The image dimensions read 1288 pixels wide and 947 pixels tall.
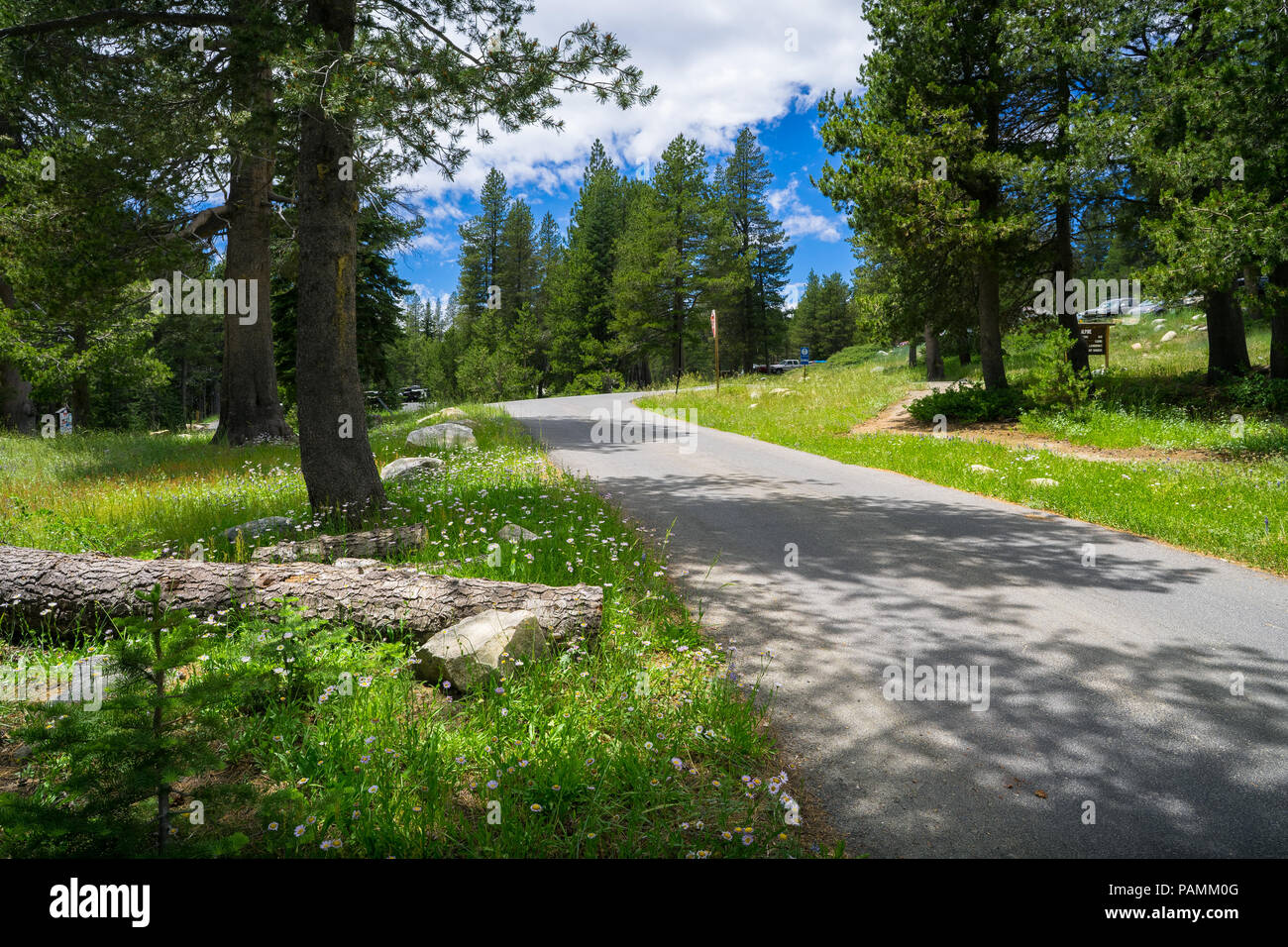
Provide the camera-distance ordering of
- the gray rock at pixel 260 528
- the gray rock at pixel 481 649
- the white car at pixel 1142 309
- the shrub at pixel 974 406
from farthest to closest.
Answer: the white car at pixel 1142 309, the shrub at pixel 974 406, the gray rock at pixel 260 528, the gray rock at pixel 481 649

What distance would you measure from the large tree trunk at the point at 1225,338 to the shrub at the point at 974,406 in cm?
464

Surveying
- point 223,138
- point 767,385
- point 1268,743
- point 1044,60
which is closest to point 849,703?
point 1268,743

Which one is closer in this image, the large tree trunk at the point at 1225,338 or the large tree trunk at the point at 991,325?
the large tree trunk at the point at 1225,338

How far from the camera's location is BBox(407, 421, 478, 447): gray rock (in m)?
14.0

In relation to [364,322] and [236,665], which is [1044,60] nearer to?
[236,665]

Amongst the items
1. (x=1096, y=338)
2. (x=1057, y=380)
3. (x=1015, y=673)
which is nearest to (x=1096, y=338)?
(x=1096, y=338)

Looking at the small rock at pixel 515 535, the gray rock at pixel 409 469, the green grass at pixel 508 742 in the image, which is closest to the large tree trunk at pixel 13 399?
the gray rock at pixel 409 469

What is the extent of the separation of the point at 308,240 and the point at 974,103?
17.4m

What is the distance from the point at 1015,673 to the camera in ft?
13.0

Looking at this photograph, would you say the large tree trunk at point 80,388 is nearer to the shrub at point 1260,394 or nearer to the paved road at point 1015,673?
the paved road at point 1015,673

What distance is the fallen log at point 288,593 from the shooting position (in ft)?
13.8

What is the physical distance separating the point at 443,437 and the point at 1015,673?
12.6 m

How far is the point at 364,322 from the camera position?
24.3 meters

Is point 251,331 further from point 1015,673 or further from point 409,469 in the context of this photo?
point 1015,673
